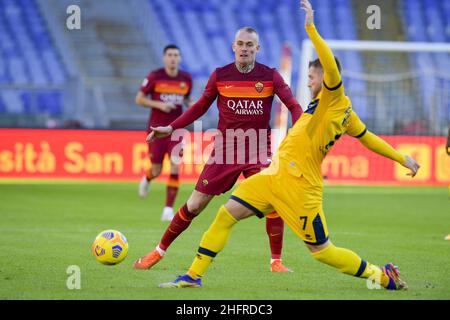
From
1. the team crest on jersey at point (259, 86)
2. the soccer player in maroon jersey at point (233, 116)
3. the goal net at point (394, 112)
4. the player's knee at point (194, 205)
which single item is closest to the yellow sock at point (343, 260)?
the soccer player in maroon jersey at point (233, 116)

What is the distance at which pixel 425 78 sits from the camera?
23906mm

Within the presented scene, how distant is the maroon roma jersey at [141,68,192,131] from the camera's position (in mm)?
13773

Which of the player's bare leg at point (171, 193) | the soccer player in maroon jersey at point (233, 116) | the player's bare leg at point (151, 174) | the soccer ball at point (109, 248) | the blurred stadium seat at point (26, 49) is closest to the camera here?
the soccer ball at point (109, 248)

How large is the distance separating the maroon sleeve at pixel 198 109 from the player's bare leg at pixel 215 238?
1.19 m

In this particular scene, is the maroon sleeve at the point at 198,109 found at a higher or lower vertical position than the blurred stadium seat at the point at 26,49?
lower

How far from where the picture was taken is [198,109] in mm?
8180

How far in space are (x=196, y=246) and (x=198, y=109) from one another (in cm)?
254

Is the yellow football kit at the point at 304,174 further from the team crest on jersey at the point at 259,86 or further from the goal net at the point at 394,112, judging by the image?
the goal net at the point at 394,112

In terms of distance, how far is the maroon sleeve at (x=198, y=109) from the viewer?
805 cm

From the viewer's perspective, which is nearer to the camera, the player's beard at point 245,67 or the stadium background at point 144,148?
the stadium background at point 144,148

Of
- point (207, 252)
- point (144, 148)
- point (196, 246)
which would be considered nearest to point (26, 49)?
point (144, 148)

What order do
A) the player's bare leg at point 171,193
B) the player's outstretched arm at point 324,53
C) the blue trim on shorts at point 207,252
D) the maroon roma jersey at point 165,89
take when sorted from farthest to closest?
the maroon roma jersey at point 165,89 → the player's bare leg at point 171,193 → the blue trim on shorts at point 207,252 → the player's outstretched arm at point 324,53
